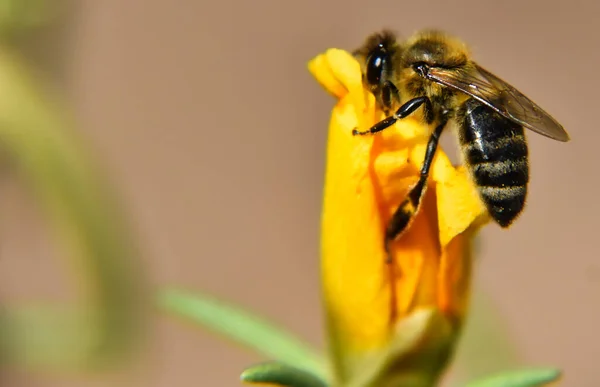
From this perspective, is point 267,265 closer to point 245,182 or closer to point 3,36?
point 245,182

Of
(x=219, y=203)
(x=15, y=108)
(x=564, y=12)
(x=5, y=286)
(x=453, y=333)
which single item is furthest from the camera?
(x=564, y=12)

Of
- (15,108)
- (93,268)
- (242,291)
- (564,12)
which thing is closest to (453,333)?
(93,268)

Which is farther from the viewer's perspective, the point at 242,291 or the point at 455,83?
the point at 242,291

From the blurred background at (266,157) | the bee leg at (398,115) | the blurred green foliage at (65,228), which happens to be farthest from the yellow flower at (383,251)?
the blurred background at (266,157)

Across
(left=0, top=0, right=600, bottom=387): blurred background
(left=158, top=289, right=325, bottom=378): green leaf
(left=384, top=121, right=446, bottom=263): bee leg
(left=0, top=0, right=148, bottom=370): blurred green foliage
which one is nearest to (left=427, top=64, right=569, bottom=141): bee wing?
(left=384, top=121, right=446, bottom=263): bee leg

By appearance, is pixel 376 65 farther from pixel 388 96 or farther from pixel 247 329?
pixel 247 329

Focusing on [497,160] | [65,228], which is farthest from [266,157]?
[497,160]
